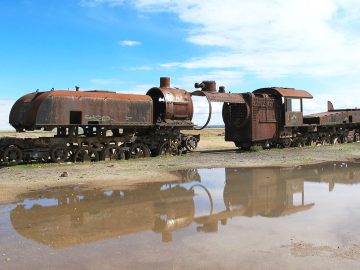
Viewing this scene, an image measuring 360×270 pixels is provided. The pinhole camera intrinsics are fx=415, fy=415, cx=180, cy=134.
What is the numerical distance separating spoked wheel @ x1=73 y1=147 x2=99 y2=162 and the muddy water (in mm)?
6382

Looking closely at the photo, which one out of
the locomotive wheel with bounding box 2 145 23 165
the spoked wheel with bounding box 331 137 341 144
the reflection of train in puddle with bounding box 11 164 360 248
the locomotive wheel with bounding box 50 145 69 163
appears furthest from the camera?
the spoked wheel with bounding box 331 137 341 144

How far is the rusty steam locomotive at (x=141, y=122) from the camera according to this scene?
16.3 m

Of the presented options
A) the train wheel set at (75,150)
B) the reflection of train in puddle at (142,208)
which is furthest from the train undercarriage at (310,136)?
the reflection of train in puddle at (142,208)

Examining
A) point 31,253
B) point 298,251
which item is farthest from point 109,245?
point 298,251

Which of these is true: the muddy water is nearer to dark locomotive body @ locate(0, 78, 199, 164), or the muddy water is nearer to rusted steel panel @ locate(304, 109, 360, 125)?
dark locomotive body @ locate(0, 78, 199, 164)

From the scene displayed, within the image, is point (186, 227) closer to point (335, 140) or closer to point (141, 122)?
point (141, 122)

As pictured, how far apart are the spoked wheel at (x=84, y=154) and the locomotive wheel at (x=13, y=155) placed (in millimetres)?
2206

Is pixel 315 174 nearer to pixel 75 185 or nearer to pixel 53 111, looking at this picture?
pixel 75 185

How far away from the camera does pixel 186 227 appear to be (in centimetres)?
705

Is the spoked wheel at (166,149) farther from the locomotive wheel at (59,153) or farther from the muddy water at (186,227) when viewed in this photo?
the muddy water at (186,227)

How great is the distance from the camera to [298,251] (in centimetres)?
563

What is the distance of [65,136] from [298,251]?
1342 cm

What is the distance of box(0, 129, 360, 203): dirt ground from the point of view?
11.6m

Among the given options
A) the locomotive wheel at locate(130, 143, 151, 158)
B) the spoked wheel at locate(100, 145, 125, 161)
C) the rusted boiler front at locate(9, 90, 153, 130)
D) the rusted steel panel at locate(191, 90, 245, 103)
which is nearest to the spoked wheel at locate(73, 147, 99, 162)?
the spoked wheel at locate(100, 145, 125, 161)
